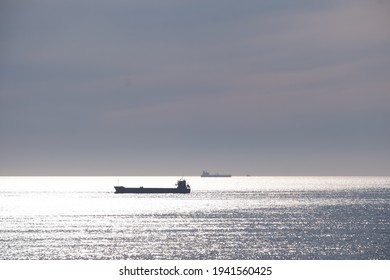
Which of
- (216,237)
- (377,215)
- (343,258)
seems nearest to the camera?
(343,258)

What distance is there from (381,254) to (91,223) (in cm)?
6447

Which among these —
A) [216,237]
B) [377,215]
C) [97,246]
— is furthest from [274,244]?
[377,215]

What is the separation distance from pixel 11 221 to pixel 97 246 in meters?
52.6

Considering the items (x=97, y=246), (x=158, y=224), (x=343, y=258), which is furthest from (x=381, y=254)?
(x=158, y=224)

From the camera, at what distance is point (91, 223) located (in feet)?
452

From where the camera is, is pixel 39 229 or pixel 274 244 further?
pixel 39 229

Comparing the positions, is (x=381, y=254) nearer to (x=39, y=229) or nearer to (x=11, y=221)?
(x=39, y=229)

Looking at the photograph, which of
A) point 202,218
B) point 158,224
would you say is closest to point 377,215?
point 202,218
